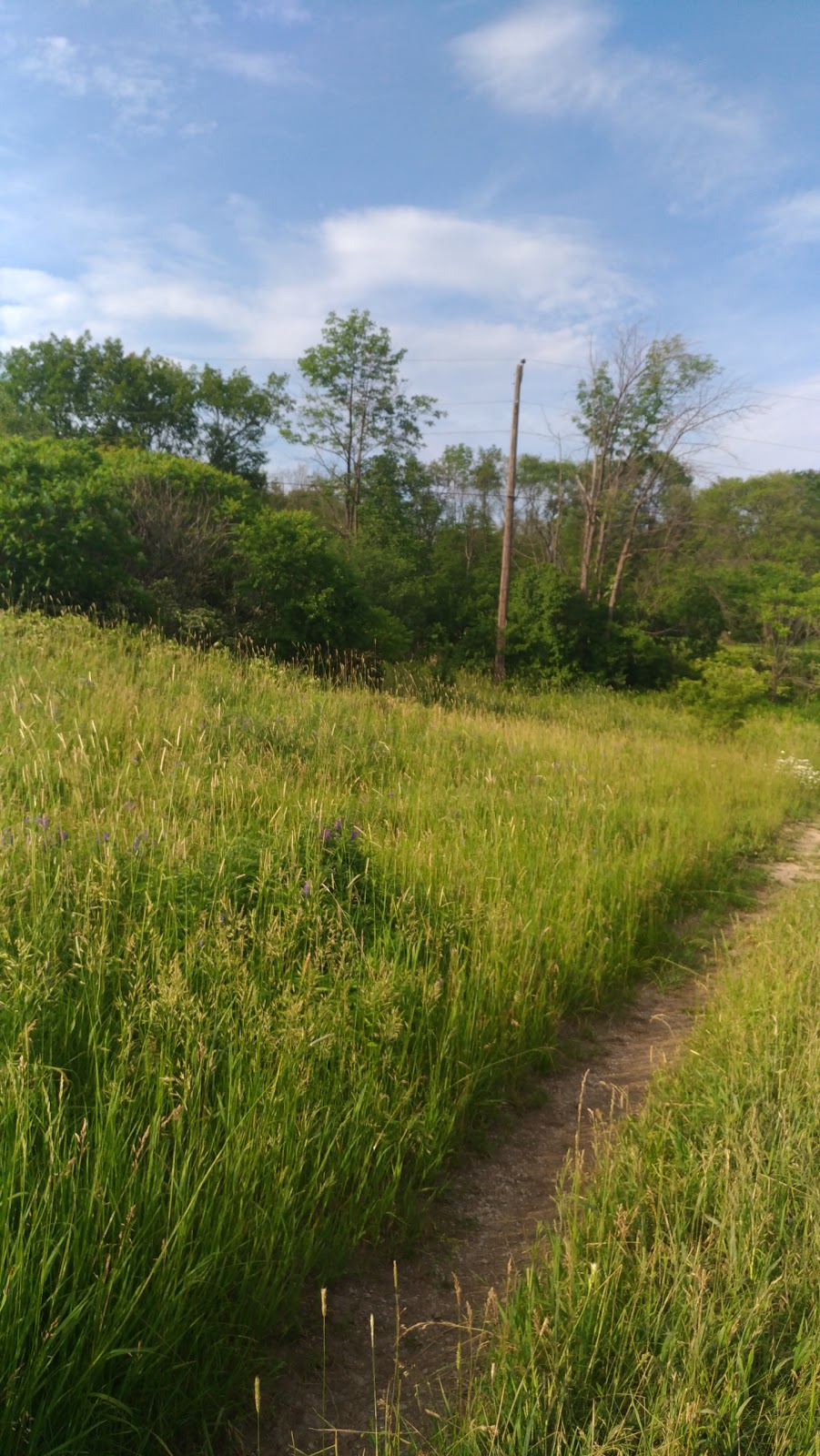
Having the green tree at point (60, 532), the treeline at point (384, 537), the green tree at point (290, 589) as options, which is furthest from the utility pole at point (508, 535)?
the green tree at point (60, 532)

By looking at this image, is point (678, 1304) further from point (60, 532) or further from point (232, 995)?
point (60, 532)

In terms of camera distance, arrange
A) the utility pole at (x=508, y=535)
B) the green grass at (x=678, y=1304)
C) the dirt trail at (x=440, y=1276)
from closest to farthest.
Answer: the green grass at (x=678, y=1304), the dirt trail at (x=440, y=1276), the utility pole at (x=508, y=535)

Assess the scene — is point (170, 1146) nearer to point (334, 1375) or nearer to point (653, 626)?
point (334, 1375)

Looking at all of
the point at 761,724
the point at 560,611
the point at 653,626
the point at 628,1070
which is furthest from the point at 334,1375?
the point at 653,626

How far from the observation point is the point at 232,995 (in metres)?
3.09

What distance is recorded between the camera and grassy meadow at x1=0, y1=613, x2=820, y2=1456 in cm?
193

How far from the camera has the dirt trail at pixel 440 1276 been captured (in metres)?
2.06

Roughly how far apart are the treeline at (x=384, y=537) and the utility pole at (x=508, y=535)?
33.8 inches

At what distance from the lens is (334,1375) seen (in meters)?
2.19

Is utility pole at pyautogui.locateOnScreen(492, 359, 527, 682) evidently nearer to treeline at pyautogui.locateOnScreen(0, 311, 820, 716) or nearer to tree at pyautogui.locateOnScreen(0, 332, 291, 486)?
treeline at pyautogui.locateOnScreen(0, 311, 820, 716)

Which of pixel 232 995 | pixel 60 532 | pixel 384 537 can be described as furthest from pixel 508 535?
pixel 232 995

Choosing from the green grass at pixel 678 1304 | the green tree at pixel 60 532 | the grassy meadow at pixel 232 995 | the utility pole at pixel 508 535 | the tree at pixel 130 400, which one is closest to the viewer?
the green grass at pixel 678 1304

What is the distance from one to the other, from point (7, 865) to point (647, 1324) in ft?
9.14

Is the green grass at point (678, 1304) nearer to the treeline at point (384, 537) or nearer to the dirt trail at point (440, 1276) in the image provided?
the dirt trail at point (440, 1276)
